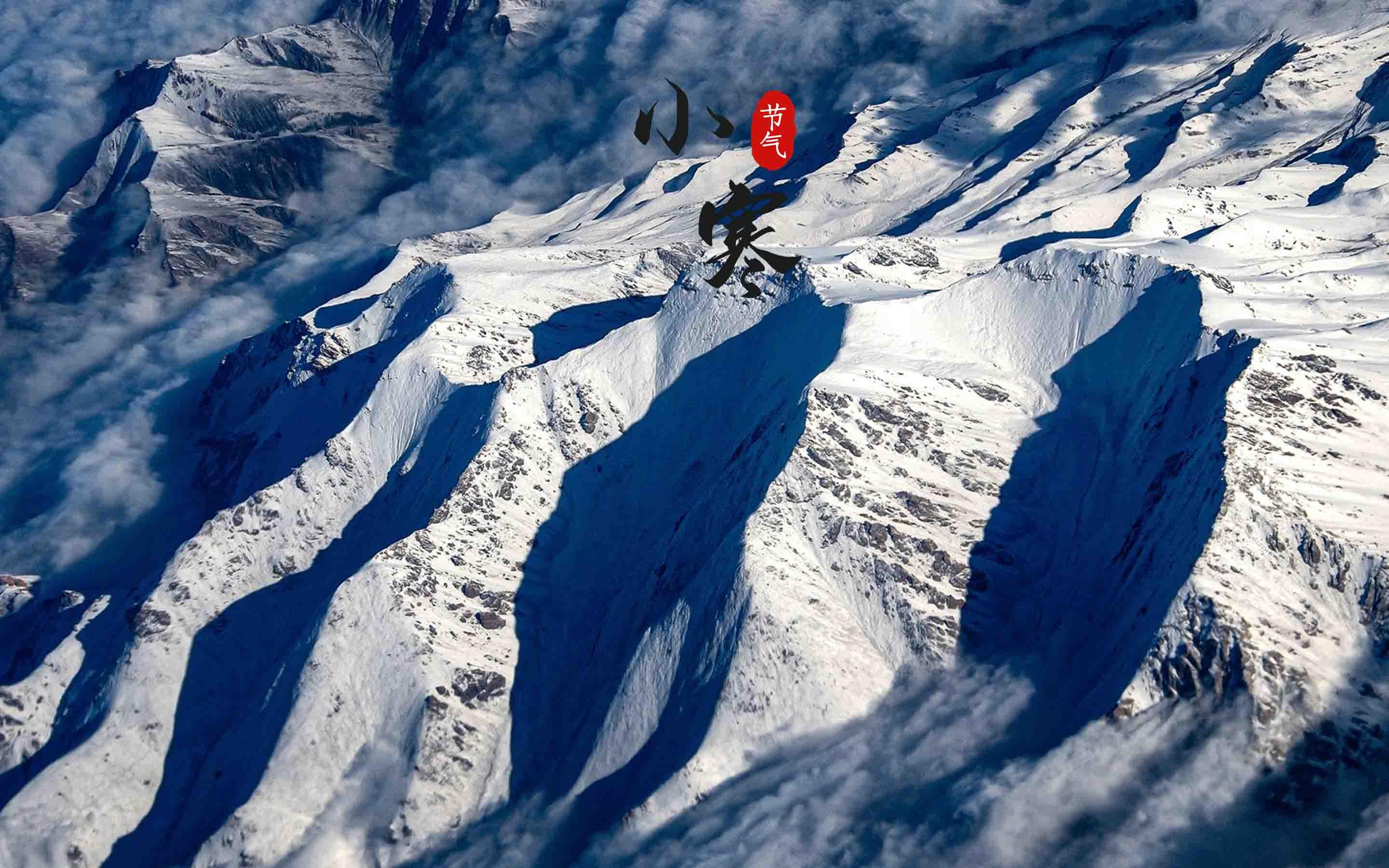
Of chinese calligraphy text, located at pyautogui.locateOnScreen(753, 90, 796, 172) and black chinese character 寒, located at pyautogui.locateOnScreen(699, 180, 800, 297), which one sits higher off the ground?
chinese calligraphy text, located at pyautogui.locateOnScreen(753, 90, 796, 172)

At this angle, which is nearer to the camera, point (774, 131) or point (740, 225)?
point (740, 225)

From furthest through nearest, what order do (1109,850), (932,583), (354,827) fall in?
(354,827)
(932,583)
(1109,850)

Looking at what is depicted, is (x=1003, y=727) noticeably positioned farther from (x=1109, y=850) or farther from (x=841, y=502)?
(x=841, y=502)

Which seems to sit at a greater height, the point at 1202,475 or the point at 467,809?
the point at 1202,475

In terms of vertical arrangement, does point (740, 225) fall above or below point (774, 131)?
below

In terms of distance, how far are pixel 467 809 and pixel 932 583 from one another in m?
72.2

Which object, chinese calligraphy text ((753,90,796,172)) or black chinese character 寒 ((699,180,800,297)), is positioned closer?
black chinese character 寒 ((699,180,800,297))

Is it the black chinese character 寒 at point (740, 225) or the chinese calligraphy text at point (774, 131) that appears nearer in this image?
the black chinese character 寒 at point (740, 225)

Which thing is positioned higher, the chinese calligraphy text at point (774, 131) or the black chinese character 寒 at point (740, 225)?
the chinese calligraphy text at point (774, 131)

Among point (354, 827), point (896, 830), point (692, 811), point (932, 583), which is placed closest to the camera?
point (896, 830)

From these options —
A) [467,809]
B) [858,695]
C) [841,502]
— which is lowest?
[467,809]

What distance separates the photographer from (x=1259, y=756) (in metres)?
140

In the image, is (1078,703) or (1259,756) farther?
(1078,703)

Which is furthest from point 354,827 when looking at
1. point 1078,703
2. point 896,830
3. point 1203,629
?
point 1203,629
